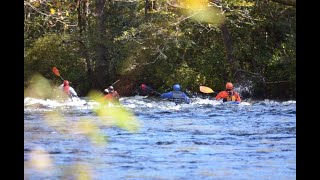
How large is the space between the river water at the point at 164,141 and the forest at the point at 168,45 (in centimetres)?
44

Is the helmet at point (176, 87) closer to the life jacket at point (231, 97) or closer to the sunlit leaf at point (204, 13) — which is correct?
the life jacket at point (231, 97)

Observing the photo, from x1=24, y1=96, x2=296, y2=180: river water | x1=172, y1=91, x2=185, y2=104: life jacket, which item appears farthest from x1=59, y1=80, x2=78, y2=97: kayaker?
x1=172, y1=91, x2=185, y2=104: life jacket

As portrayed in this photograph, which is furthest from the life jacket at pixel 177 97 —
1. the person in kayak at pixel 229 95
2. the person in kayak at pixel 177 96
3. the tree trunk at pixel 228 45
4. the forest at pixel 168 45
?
the tree trunk at pixel 228 45

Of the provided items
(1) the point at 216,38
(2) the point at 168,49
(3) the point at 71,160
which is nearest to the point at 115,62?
(2) the point at 168,49

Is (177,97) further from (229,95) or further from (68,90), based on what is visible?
(68,90)

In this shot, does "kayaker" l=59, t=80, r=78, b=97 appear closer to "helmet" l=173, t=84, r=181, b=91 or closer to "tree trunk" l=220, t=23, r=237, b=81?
"helmet" l=173, t=84, r=181, b=91

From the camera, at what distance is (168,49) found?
27.7 feet

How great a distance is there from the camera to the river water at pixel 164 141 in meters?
4.38

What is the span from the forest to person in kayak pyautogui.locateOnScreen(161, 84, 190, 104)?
0.28 m

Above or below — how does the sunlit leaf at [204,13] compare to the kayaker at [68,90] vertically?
above

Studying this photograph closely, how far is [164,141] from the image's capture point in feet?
18.4

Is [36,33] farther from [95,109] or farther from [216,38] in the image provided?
[216,38]

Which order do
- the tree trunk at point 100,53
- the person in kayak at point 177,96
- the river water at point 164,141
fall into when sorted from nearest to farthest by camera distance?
the river water at point 164,141 → the person in kayak at point 177,96 → the tree trunk at point 100,53

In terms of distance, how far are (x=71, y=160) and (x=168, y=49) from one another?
3.82 metres
